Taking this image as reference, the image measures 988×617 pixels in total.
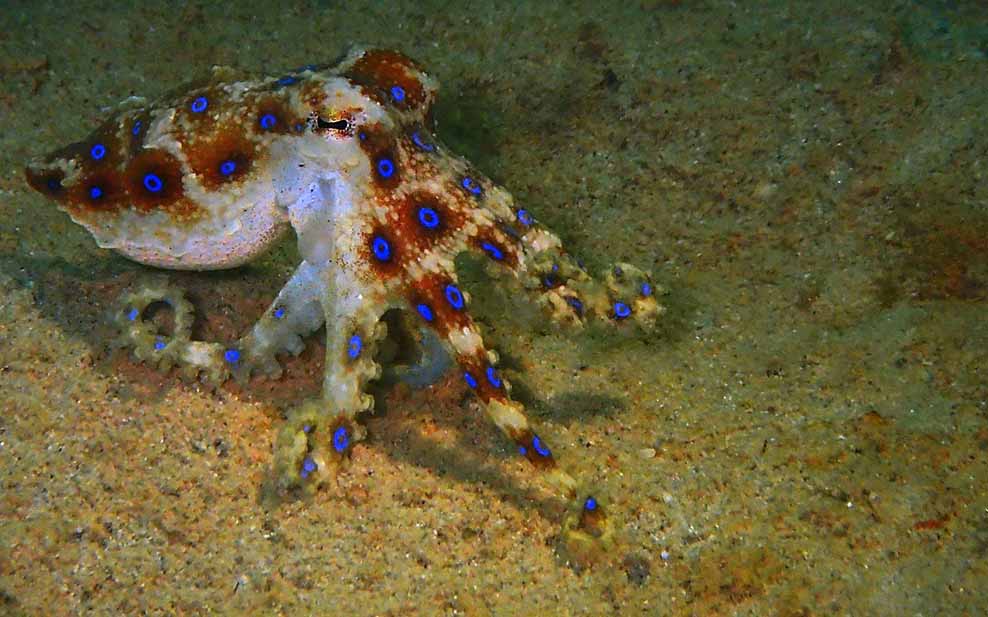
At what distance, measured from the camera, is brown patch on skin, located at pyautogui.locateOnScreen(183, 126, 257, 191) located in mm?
2861

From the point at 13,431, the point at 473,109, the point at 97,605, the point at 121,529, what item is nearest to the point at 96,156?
the point at 13,431

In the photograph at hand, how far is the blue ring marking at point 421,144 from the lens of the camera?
2.90m

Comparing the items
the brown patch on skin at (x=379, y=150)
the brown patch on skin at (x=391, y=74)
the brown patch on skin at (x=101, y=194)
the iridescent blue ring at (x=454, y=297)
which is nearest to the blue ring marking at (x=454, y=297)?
the iridescent blue ring at (x=454, y=297)

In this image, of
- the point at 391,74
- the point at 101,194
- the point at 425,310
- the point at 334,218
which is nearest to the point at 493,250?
the point at 425,310

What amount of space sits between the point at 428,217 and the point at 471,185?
25cm

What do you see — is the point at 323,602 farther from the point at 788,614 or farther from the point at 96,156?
the point at 96,156

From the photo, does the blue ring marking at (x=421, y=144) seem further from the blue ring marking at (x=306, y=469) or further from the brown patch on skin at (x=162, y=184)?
the blue ring marking at (x=306, y=469)

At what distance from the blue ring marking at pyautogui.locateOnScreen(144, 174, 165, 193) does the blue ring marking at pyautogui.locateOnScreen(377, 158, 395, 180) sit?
0.92 metres

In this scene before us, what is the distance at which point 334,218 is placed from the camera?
111 inches

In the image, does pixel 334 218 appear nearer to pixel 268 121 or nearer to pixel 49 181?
pixel 268 121

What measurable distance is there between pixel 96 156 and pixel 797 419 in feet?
10.5

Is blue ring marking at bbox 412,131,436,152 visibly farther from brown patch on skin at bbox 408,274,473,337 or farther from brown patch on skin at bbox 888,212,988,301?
brown patch on skin at bbox 888,212,988,301

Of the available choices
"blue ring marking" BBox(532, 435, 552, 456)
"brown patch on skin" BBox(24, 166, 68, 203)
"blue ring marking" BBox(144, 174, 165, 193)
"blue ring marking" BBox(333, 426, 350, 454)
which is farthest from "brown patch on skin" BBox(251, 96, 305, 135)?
"blue ring marking" BBox(532, 435, 552, 456)

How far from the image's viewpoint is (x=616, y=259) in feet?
12.9
